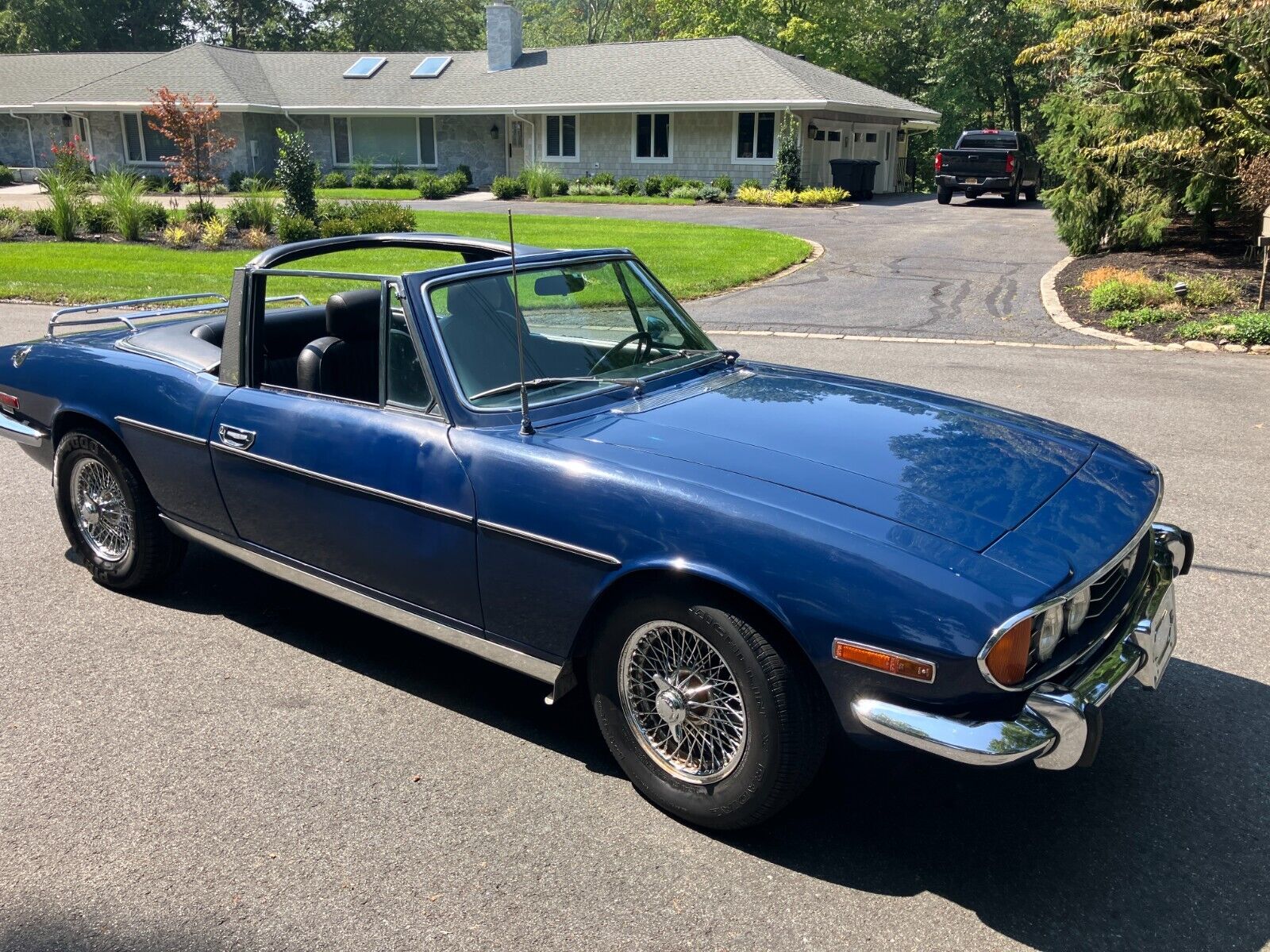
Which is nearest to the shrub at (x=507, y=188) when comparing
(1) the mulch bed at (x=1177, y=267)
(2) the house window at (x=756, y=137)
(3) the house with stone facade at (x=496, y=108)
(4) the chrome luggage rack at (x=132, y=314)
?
(3) the house with stone facade at (x=496, y=108)

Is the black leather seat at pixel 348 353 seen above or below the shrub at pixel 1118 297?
above

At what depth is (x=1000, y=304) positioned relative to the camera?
14328 mm

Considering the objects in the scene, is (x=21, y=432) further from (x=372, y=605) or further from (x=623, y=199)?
(x=623, y=199)

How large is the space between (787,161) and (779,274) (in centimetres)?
1590

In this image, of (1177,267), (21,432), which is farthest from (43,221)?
(1177,267)

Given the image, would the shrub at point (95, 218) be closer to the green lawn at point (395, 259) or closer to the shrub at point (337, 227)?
the green lawn at point (395, 259)

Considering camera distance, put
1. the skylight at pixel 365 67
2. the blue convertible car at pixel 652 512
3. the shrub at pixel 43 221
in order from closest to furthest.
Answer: the blue convertible car at pixel 652 512
the shrub at pixel 43 221
the skylight at pixel 365 67

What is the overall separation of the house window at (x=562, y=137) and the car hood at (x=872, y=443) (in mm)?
34517

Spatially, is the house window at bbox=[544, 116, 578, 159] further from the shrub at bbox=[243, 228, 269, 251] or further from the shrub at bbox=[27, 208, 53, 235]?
the shrub at bbox=[27, 208, 53, 235]

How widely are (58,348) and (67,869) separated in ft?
9.50

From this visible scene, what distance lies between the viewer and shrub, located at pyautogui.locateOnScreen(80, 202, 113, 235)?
22391 millimetres

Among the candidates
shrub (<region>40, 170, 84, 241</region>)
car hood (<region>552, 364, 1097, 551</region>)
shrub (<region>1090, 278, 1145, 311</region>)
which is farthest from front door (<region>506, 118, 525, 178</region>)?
car hood (<region>552, 364, 1097, 551</region>)

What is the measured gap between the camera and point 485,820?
3.26 m

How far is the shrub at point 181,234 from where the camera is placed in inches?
817
